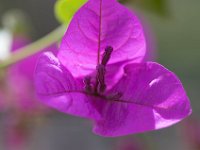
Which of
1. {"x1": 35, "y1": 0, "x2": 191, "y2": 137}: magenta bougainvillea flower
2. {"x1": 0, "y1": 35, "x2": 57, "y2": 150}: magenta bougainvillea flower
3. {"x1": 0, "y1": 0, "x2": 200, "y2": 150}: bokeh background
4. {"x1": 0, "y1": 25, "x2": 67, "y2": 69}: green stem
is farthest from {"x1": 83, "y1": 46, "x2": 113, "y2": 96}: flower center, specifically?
{"x1": 0, "y1": 0, "x2": 200, "y2": 150}: bokeh background

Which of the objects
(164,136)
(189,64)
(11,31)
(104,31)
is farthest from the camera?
(189,64)

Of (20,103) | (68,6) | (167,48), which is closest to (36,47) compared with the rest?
(68,6)

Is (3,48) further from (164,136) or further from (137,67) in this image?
(164,136)

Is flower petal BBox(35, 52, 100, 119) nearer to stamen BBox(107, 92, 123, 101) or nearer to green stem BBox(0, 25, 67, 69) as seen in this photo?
stamen BBox(107, 92, 123, 101)

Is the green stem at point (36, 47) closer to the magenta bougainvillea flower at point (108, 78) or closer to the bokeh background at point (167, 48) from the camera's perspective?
the magenta bougainvillea flower at point (108, 78)

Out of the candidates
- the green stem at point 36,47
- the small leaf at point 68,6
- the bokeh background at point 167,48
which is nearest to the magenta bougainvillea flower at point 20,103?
the green stem at point 36,47

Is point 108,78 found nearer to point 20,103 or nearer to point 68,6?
point 68,6

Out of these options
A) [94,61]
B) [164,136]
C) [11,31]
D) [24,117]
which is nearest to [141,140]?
[24,117]
